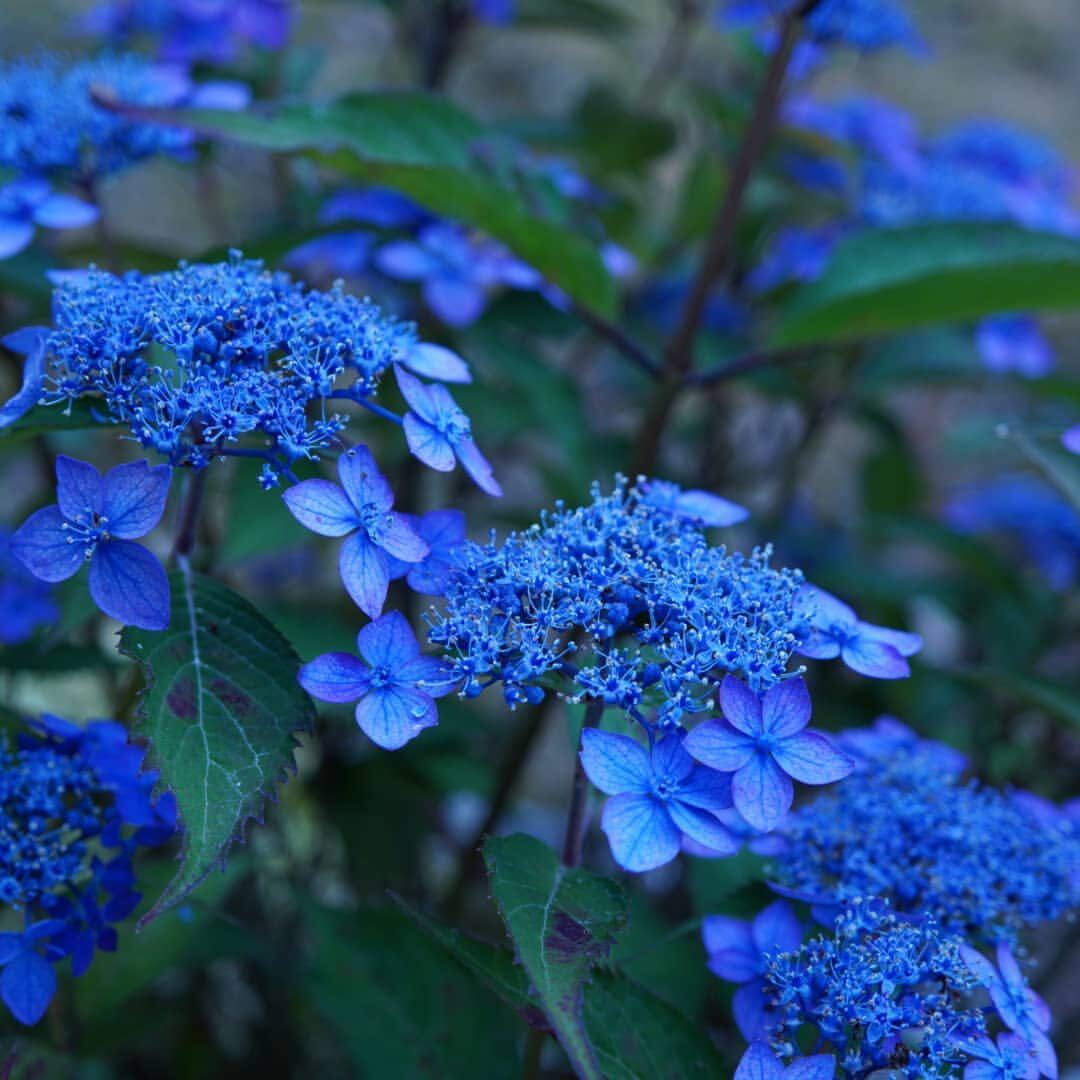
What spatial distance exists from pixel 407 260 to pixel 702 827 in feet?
2.48

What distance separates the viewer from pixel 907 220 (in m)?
1.57

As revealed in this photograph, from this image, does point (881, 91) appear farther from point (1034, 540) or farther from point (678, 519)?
point (678, 519)

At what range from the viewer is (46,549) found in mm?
735

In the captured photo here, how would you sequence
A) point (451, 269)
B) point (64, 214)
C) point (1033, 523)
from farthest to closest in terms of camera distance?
point (1033, 523), point (451, 269), point (64, 214)

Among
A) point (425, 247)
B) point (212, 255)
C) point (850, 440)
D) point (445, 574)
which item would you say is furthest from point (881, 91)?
point (445, 574)

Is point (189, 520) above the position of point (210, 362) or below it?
below

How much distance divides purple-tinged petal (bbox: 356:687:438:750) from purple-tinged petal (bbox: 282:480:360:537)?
101mm

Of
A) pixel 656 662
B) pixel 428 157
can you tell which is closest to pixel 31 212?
pixel 428 157

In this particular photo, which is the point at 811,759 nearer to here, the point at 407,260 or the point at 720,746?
the point at 720,746

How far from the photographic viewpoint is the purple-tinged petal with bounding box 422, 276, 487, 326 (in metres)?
1.26

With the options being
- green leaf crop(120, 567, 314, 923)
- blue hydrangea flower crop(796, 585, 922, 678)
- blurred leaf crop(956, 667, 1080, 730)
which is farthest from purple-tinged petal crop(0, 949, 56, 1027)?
blurred leaf crop(956, 667, 1080, 730)

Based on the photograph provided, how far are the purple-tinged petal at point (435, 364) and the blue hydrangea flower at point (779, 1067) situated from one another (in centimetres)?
49

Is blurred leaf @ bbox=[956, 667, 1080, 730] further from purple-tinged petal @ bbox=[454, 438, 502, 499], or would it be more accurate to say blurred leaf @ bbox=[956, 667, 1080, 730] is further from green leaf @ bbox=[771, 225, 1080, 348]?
purple-tinged petal @ bbox=[454, 438, 502, 499]

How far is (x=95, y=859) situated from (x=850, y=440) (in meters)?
2.47
